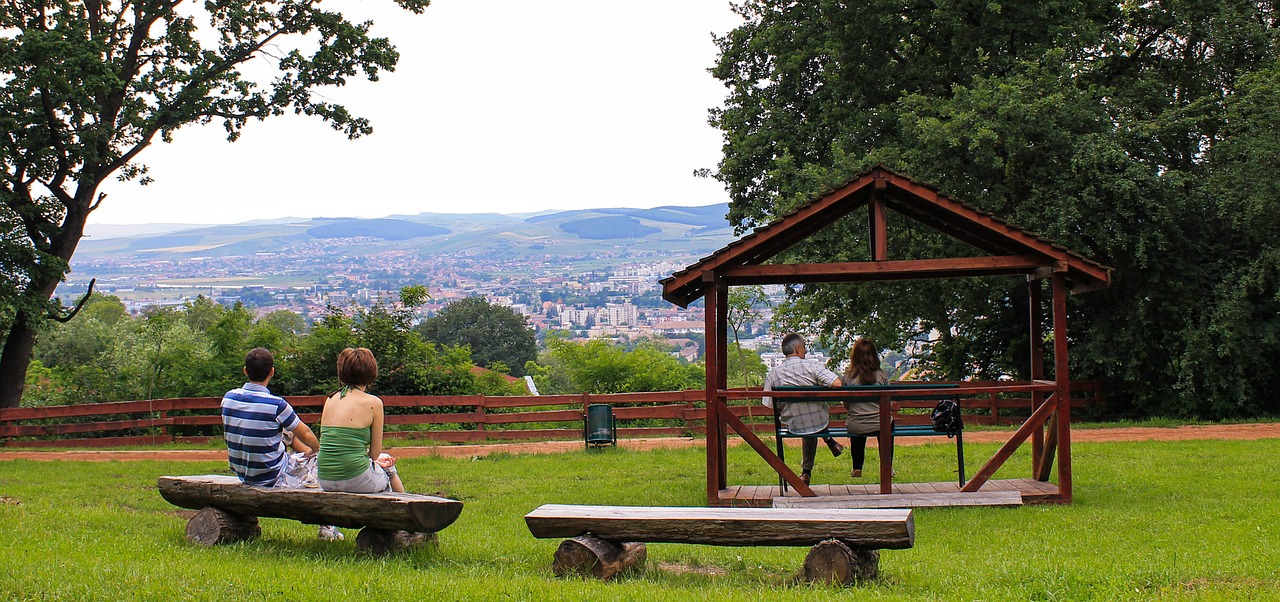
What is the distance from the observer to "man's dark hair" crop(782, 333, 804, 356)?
36.4ft

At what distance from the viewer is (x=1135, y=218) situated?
779 inches

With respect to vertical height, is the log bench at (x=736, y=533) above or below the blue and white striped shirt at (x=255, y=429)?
below

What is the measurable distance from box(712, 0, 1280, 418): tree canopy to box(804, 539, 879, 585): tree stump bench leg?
494 inches

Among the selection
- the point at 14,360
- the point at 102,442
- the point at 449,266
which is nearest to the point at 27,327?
the point at 14,360

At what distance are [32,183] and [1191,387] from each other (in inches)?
936

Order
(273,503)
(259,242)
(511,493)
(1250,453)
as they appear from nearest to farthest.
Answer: (273,503) → (511,493) → (1250,453) → (259,242)

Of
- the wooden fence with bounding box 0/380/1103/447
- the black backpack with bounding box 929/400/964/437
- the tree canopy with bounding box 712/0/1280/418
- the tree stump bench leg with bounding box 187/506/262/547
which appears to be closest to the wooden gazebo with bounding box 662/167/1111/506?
the black backpack with bounding box 929/400/964/437

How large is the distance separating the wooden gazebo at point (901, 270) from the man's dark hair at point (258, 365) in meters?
4.61

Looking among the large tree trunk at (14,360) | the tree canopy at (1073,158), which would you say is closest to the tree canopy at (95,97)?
the large tree trunk at (14,360)

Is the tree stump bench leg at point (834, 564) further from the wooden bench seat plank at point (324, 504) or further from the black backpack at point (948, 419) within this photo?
the black backpack at point (948, 419)

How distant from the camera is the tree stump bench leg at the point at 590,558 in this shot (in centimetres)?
634

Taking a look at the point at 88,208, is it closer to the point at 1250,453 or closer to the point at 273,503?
the point at 273,503

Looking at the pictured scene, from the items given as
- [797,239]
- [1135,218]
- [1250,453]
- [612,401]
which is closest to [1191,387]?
[1135,218]

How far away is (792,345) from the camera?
11.1 meters
